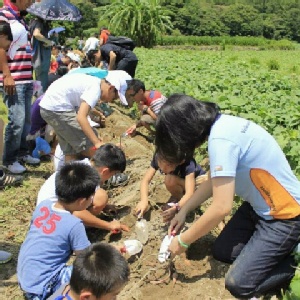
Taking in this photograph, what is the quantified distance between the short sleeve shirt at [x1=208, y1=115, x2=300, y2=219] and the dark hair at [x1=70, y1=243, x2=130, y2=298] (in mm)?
693

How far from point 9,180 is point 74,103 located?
44.1 inches

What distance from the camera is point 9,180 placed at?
4.87 m

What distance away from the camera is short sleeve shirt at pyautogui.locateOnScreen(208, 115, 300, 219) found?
2424mm

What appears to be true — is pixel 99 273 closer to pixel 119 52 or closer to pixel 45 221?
pixel 45 221

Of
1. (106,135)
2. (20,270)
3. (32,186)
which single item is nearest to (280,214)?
(20,270)

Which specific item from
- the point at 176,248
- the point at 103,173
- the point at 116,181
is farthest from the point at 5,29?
the point at 176,248

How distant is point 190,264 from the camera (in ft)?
10.7

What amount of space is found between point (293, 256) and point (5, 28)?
3522 millimetres

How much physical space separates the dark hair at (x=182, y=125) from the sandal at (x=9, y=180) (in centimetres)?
285

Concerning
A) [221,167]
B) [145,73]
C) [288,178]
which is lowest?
[145,73]

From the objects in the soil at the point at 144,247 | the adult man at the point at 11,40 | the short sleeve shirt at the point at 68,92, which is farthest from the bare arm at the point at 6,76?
the soil at the point at 144,247

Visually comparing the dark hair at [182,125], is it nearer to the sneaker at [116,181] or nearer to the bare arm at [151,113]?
the sneaker at [116,181]

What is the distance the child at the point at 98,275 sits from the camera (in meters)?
2.10

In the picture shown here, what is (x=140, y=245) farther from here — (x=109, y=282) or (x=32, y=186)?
(x=32, y=186)
